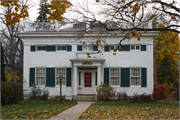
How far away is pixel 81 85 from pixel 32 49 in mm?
5479

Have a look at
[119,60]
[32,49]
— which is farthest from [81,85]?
[32,49]

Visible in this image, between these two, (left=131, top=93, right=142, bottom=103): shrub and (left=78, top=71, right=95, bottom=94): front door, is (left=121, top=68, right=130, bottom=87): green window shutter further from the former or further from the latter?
(left=78, top=71, right=95, bottom=94): front door

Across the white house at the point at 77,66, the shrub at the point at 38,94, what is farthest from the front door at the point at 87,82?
the shrub at the point at 38,94

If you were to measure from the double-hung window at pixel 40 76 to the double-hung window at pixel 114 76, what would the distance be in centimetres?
598

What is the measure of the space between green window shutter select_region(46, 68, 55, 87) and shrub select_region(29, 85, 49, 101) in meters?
0.68

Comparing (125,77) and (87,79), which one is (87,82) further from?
(125,77)

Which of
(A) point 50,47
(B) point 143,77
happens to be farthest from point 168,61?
(A) point 50,47

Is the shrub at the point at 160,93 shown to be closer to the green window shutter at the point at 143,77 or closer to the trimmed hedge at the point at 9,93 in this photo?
the green window shutter at the point at 143,77

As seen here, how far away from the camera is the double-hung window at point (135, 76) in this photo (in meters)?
18.0

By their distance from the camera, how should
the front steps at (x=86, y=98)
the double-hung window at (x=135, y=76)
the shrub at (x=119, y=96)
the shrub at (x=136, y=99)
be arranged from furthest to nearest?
the double-hung window at (x=135, y=76)
the front steps at (x=86, y=98)
the shrub at (x=119, y=96)
the shrub at (x=136, y=99)

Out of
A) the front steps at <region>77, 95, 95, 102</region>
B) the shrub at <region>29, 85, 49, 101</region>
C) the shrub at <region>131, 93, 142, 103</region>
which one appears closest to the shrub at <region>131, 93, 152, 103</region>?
the shrub at <region>131, 93, 142, 103</region>

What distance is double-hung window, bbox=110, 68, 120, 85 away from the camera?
18.2m

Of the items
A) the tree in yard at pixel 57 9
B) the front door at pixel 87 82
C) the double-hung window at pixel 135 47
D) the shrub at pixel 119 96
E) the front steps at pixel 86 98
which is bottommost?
the front steps at pixel 86 98

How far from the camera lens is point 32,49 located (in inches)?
723
